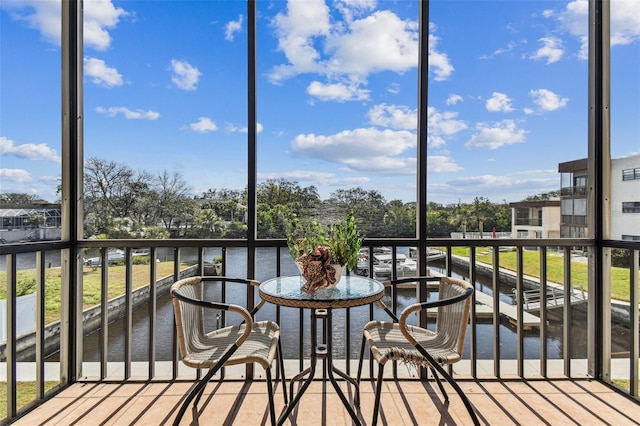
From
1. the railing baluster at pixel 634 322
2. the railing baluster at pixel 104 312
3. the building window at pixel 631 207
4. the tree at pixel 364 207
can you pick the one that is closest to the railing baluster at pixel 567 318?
the railing baluster at pixel 634 322

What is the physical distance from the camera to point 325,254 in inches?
65.8

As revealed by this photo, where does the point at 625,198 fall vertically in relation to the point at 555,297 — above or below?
above

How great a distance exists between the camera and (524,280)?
2348 millimetres

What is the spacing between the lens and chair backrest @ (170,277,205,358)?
161 cm

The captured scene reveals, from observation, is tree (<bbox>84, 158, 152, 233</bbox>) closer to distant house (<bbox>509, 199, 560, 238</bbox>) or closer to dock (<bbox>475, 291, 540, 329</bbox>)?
dock (<bbox>475, 291, 540, 329</bbox>)

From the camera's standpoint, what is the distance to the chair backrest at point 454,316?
5.42 feet

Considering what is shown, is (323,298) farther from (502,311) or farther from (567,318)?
(567,318)

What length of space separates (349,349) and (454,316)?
0.83 m

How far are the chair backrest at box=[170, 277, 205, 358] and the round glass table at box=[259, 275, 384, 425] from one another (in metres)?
0.42

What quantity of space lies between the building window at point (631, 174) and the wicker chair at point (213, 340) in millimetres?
2619

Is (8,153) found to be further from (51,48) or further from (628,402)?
(628,402)

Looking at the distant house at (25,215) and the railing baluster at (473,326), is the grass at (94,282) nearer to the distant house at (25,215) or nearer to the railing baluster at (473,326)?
the distant house at (25,215)

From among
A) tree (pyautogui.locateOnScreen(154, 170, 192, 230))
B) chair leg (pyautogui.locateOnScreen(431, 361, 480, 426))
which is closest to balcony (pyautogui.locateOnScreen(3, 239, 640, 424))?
tree (pyautogui.locateOnScreen(154, 170, 192, 230))

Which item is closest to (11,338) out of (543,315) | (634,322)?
(543,315)
